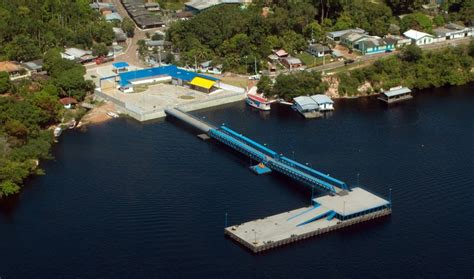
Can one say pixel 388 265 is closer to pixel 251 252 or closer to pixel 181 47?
pixel 251 252

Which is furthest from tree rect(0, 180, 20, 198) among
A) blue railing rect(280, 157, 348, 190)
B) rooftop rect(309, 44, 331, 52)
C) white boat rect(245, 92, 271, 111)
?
rooftop rect(309, 44, 331, 52)

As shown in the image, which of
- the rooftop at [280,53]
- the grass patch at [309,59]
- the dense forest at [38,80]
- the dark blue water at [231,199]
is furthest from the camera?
the rooftop at [280,53]

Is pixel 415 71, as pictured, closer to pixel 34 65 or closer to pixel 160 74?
pixel 160 74

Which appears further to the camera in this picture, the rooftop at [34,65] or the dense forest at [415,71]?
the rooftop at [34,65]

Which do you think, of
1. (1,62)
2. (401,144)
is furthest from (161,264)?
(1,62)

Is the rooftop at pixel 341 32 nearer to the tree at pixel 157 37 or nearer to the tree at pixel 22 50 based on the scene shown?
the tree at pixel 157 37

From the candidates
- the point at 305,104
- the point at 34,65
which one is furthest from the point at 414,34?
the point at 34,65

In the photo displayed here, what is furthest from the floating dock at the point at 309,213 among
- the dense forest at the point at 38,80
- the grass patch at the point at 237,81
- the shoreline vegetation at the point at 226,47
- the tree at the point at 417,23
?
the tree at the point at 417,23
